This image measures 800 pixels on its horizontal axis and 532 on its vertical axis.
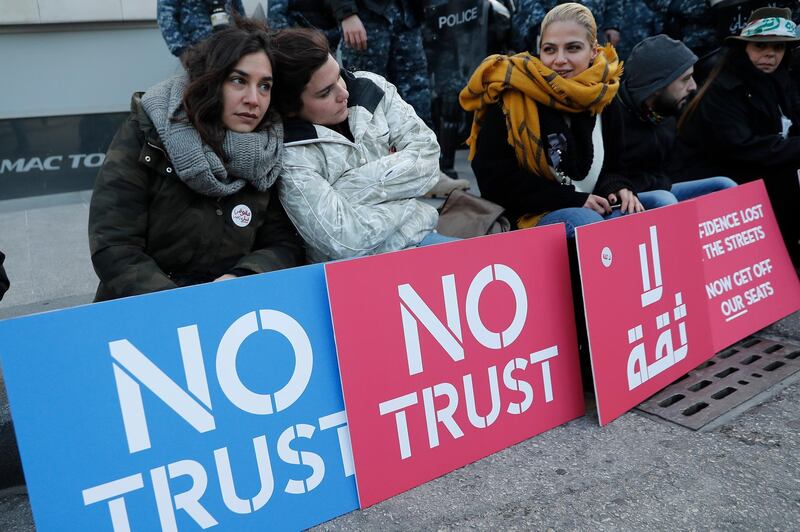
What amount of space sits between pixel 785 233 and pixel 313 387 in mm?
2745

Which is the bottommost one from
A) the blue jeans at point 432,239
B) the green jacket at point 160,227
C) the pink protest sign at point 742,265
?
the pink protest sign at point 742,265

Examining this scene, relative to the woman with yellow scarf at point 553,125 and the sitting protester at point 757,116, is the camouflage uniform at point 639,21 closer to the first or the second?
the sitting protester at point 757,116

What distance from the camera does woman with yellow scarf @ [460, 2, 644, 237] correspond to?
105 inches

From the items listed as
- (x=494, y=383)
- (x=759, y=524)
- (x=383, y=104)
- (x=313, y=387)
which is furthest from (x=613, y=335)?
(x=383, y=104)

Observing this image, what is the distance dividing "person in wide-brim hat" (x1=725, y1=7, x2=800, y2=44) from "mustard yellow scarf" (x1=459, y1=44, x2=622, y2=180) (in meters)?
1.07

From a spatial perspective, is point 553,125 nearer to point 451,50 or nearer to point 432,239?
point 432,239

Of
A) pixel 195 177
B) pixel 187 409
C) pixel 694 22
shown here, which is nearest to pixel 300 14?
pixel 195 177

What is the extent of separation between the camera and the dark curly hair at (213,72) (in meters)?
2.02

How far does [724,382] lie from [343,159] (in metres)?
1.64

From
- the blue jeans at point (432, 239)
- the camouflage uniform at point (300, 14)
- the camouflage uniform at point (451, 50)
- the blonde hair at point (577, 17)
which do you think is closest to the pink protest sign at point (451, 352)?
the blue jeans at point (432, 239)

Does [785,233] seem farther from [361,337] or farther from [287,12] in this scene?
[287,12]

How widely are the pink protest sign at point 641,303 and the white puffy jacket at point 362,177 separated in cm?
66

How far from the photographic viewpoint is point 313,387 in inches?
68.4

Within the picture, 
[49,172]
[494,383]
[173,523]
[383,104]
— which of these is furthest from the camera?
[49,172]
